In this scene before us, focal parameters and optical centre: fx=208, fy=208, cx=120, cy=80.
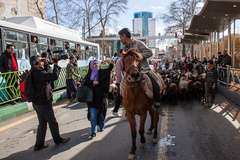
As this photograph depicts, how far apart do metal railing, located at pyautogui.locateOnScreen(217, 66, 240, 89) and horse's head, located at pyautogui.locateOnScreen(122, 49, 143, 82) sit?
22.8 ft

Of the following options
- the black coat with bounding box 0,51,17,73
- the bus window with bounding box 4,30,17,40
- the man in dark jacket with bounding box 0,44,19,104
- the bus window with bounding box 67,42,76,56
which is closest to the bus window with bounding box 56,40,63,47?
the bus window with bounding box 67,42,76,56

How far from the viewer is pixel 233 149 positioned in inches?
164

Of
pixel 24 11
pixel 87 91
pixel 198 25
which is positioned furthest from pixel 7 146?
pixel 24 11

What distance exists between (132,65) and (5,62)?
6324mm

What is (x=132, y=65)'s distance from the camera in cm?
351

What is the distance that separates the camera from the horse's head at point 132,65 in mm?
3480

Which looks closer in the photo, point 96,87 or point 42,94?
point 42,94

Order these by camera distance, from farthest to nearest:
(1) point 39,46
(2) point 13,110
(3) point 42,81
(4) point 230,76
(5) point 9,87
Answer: (1) point 39,46, (4) point 230,76, (5) point 9,87, (2) point 13,110, (3) point 42,81

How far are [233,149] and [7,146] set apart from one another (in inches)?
192

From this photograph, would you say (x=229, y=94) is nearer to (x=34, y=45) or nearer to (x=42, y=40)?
(x=34, y=45)

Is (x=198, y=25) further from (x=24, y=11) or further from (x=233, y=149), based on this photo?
(x=24, y=11)

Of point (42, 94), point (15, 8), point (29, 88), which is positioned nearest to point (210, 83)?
point (42, 94)

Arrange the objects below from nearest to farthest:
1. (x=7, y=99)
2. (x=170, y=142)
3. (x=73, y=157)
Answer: (x=73, y=157), (x=170, y=142), (x=7, y=99)

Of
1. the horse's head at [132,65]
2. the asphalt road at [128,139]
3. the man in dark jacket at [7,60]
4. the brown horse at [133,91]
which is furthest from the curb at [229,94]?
the man in dark jacket at [7,60]
